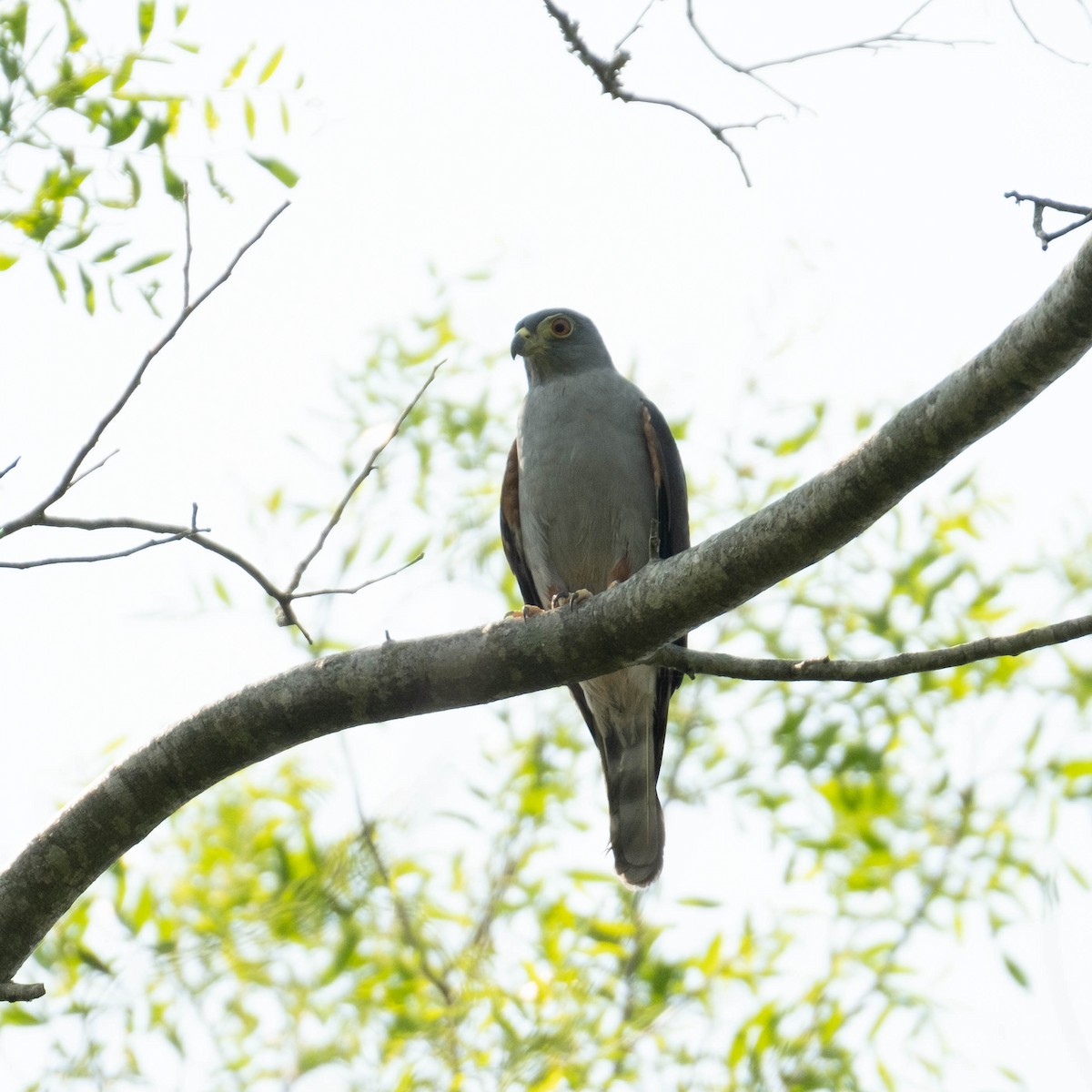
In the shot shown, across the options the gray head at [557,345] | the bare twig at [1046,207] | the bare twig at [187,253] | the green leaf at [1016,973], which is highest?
the gray head at [557,345]

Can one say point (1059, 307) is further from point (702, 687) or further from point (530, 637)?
point (702, 687)

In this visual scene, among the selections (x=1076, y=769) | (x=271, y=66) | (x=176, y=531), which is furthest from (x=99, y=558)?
(x=1076, y=769)

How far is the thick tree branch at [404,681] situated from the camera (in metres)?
3.25

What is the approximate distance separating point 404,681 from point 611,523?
2730mm

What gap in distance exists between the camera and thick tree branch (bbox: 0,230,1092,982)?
10.6 ft

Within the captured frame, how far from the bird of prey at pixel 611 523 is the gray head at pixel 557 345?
331mm

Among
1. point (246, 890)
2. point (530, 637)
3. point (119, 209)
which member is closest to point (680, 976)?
point (246, 890)

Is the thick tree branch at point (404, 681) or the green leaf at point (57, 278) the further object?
the green leaf at point (57, 278)

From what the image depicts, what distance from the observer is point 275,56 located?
5059mm

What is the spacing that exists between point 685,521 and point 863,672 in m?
2.93

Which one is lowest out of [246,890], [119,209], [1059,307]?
[1059,307]

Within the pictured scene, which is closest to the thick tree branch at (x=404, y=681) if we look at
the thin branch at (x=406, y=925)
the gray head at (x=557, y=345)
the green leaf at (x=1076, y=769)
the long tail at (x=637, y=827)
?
the long tail at (x=637, y=827)

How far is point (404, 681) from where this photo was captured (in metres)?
3.50

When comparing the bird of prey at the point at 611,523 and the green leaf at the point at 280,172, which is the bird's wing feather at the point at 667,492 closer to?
the bird of prey at the point at 611,523
